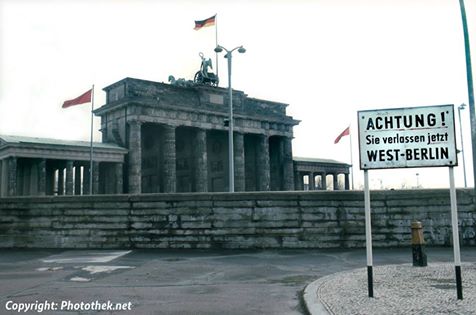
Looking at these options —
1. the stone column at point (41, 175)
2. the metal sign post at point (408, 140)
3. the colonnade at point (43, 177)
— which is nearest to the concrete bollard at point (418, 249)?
the metal sign post at point (408, 140)

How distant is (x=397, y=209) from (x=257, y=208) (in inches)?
194

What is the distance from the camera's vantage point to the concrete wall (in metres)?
15.7

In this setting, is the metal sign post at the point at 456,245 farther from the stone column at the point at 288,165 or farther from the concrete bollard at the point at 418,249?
the stone column at the point at 288,165

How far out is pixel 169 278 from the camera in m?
10.1

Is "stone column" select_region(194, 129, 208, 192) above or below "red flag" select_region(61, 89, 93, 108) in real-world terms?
below

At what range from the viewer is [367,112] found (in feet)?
26.0

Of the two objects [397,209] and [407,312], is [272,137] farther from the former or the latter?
[407,312]

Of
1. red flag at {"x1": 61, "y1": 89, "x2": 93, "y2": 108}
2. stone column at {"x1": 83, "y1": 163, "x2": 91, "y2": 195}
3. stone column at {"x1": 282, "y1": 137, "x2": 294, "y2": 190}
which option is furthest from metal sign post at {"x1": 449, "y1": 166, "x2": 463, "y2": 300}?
stone column at {"x1": 282, "y1": 137, "x2": 294, "y2": 190}

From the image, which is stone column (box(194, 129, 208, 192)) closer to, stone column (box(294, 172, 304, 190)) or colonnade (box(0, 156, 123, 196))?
colonnade (box(0, 156, 123, 196))

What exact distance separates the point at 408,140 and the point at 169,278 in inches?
233

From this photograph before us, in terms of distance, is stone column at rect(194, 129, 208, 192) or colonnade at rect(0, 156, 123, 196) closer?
colonnade at rect(0, 156, 123, 196)

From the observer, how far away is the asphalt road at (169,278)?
7.32m

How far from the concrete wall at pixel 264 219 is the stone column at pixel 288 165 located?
161 ft

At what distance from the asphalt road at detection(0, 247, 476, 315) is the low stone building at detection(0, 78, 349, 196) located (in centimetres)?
3077
